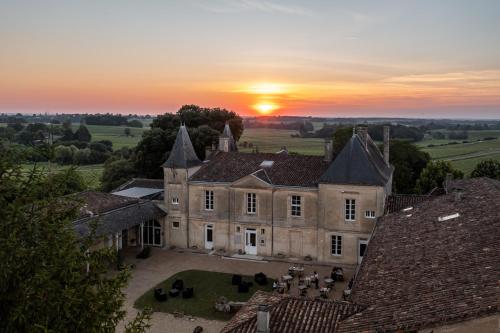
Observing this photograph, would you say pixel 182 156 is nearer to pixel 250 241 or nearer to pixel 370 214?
pixel 250 241

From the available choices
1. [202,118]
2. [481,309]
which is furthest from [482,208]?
[202,118]

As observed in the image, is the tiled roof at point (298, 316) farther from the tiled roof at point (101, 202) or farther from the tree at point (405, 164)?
the tree at point (405, 164)

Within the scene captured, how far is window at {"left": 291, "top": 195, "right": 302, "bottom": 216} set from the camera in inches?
1298

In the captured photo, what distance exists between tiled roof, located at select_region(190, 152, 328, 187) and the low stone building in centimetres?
7

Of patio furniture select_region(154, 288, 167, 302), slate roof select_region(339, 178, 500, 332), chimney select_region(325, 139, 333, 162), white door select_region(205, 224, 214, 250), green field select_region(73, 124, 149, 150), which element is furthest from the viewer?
green field select_region(73, 124, 149, 150)

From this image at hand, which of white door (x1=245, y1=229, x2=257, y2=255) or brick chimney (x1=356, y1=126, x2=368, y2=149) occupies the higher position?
brick chimney (x1=356, y1=126, x2=368, y2=149)

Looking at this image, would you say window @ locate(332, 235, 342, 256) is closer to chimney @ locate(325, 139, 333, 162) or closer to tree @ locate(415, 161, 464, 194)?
chimney @ locate(325, 139, 333, 162)

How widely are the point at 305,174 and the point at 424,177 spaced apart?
16300 mm

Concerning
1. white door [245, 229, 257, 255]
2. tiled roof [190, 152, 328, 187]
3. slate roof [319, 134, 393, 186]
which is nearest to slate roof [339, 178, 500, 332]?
slate roof [319, 134, 393, 186]

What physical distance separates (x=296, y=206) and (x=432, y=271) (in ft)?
58.0

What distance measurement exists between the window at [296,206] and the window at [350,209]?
3128 mm

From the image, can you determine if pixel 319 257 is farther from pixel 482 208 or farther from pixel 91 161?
pixel 91 161

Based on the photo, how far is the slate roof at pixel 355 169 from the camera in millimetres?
31219

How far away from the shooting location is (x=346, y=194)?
104ft
